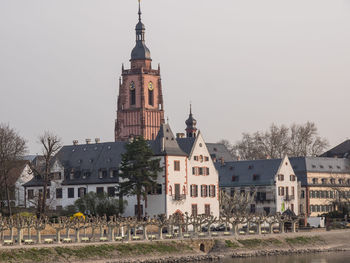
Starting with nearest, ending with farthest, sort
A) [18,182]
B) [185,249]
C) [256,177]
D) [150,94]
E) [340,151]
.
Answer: [185,249] < [18,182] < [256,177] < [340,151] < [150,94]

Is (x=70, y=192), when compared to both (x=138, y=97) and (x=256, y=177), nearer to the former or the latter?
(x=256, y=177)

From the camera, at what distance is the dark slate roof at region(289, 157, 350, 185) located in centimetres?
13662

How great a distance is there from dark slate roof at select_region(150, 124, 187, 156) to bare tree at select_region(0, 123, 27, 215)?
16156 mm

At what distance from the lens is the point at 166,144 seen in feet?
355

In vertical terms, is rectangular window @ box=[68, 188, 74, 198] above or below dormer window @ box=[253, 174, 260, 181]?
below

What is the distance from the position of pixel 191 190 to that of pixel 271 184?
20923mm

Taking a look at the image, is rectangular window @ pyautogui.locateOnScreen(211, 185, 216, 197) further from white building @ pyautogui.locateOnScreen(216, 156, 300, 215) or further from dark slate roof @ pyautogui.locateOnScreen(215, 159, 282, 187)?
dark slate roof @ pyautogui.locateOnScreen(215, 159, 282, 187)

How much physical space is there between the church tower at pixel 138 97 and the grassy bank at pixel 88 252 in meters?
85.2

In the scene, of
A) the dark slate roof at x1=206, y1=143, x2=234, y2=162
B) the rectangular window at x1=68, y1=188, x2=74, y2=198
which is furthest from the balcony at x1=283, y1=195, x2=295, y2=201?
the rectangular window at x1=68, y1=188, x2=74, y2=198

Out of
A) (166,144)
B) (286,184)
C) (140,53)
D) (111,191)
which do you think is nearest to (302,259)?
(166,144)

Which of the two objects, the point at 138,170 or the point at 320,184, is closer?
the point at 138,170

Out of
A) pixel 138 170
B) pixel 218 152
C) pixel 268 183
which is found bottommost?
pixel 268 183

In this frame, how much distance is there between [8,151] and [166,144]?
19.0 meters

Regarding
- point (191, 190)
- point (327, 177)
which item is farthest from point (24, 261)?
point (327, 177)
